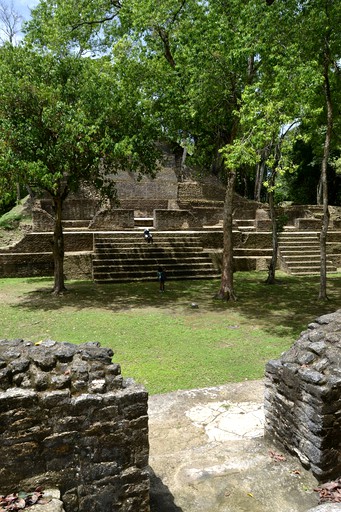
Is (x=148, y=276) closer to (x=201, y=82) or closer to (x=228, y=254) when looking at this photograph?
(x=228, y=254)

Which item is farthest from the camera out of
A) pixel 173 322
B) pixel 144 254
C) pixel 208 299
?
pixel 144 254

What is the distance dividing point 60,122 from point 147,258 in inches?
252

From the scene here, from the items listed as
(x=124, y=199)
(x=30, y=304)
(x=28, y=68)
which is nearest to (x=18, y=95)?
(x=28, y=68)

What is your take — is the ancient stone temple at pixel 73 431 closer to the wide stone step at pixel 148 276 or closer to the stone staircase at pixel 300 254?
the wide stone step at pixel 148 276

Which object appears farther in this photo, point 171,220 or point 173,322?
point 171,220

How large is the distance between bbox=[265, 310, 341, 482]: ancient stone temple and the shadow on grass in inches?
179

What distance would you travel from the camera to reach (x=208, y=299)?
39.9ft

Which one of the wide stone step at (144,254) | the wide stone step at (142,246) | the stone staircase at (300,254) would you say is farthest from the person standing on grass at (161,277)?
the stone staircase at (300,254)

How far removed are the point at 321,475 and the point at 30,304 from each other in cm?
912

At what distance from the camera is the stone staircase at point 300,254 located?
16734 millimetres

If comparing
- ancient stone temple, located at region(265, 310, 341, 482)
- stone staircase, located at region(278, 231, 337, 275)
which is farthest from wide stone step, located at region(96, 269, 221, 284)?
ancient stone temple, located at region(265, 310, 341, 482)

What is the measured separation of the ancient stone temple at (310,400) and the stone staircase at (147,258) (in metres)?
10.5

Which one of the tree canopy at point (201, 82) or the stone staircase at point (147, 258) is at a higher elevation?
the tree canopy at point (201, 82)

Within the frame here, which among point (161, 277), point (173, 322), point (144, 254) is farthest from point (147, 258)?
point (173, 322)
